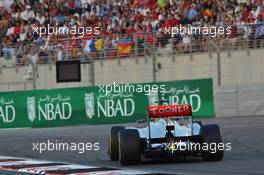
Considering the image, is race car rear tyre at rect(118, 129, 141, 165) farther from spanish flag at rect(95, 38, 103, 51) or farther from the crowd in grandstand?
spanish flag at rect(95, 38, 103, 51)

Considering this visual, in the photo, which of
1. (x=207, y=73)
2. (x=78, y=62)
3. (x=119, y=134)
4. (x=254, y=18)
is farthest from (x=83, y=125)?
(x=119, y=134)

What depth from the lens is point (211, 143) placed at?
13562 mm

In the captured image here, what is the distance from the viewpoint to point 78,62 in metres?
26.3

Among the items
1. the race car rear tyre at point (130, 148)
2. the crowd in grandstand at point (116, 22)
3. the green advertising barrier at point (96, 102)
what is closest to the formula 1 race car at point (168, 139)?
the race car rear tyre at point (130, 148)

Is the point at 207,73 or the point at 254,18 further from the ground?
the point at 254,18

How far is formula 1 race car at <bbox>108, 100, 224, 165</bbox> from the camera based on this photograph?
13531mm

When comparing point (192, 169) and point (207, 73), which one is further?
point (207, 73)

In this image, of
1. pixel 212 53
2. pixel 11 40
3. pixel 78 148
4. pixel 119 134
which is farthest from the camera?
pixel 11 40

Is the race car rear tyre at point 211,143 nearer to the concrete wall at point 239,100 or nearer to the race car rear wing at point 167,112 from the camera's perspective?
the race car rear wing at point 167,112

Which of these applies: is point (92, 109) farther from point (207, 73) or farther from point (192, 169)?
point (192, 169)

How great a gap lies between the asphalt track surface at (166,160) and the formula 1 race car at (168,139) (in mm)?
195

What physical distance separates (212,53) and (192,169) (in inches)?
547

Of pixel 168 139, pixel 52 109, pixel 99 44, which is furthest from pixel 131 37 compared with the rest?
pixel 168 139

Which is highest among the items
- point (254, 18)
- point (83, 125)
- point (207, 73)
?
point (254, 18)
